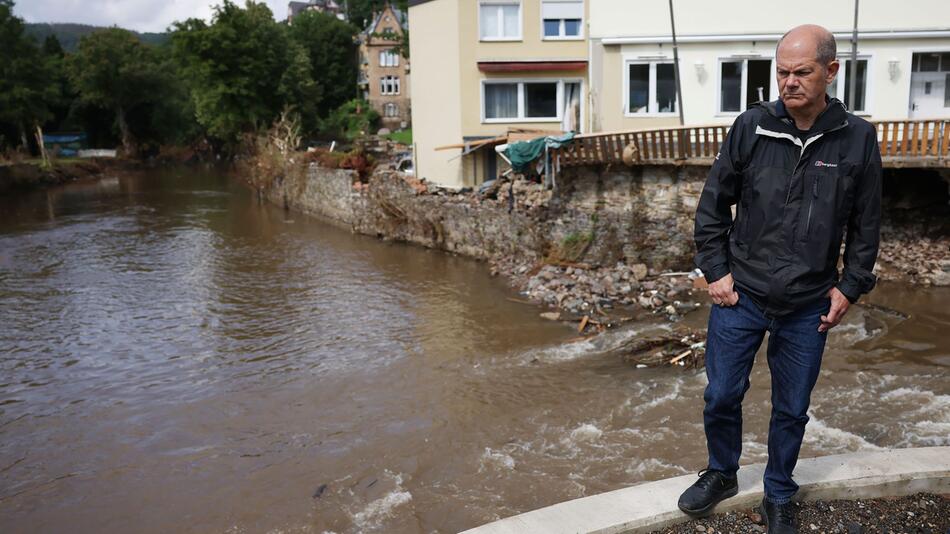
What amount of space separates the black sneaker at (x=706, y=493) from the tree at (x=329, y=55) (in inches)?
2362

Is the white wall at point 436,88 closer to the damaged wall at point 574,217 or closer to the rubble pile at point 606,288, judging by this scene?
the damaged wall at point 574,217

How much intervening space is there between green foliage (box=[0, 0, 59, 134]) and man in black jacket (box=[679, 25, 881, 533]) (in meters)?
50.5

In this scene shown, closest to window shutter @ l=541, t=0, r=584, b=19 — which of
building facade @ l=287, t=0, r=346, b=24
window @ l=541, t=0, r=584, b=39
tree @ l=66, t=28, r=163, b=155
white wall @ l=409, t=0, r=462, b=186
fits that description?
window @ l=541, t=0, r=584, b=39

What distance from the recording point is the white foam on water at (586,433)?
8.64m

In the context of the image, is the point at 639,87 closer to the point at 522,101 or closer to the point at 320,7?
the point at 522,101

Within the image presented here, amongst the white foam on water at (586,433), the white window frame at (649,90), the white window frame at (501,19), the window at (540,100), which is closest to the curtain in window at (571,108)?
the window at (540,100)

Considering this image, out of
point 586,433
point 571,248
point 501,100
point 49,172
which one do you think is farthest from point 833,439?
point 49,172

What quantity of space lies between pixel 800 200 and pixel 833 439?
19.0 ft

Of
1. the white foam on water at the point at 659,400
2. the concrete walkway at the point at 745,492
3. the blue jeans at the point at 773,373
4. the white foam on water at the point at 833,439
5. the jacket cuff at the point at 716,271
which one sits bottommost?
the white foam on water at the point at 659,400

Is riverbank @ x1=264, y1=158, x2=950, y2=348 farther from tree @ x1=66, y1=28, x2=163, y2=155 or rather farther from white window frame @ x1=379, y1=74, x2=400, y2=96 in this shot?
tree @ x1=66, y1=28, x2=163, y2=155

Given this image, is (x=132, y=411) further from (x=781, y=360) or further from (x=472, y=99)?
(x=472, y=99)

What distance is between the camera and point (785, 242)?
3.46 m

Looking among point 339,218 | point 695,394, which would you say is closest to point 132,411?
point 695,394

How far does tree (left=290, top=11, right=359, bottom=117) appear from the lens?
204 ft
